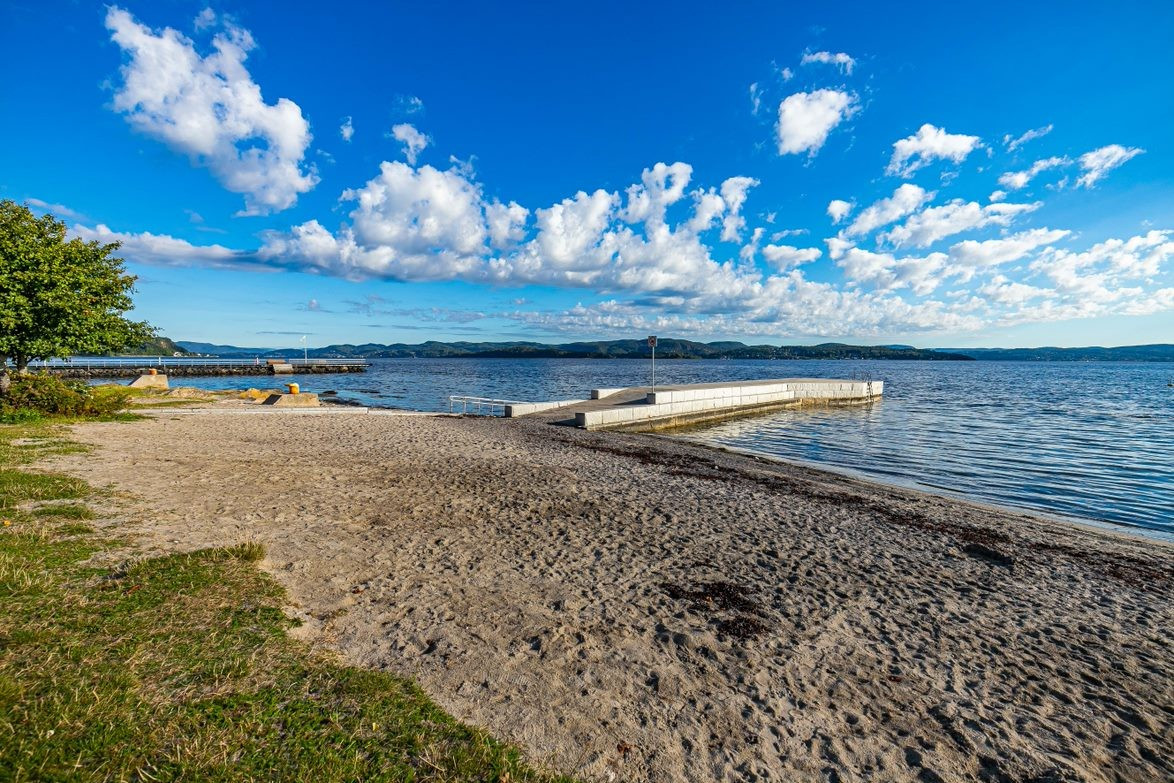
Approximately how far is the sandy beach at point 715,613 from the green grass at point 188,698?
418 millimetres

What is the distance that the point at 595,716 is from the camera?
4.07m

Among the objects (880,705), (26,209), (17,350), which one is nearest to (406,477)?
(880,705)

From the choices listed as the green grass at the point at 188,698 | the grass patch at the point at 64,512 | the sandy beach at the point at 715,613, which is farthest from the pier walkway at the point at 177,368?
the green grass at the point at 188,698

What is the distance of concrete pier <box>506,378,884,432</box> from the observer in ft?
81.6

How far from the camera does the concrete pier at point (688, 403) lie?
2486 centimetres

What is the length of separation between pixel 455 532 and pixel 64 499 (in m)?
6.04

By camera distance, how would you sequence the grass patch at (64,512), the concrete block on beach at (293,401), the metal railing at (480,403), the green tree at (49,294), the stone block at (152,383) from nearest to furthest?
the grass patch at (64,512) < the green tree at (49,294) < the metal railing at (480,403) < the concrete block on beach at (293,401) < the stone block at (152,383)

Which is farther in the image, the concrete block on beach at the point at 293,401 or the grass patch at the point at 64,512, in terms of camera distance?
the concrete block on beach at the point at 293,401

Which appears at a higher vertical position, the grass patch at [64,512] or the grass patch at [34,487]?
the grass patch at [34,487]

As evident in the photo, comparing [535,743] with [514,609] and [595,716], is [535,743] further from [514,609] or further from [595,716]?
[514,609]

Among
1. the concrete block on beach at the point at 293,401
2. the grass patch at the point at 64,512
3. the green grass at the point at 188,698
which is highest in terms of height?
the grass patch at the point at 64,512

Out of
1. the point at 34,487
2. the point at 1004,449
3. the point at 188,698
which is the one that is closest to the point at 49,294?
the point at 34,487

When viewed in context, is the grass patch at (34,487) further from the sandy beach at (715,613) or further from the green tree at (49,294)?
the green tree at (49,294)

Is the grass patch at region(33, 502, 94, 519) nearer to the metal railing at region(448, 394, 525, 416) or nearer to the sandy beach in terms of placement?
the sandy beach
